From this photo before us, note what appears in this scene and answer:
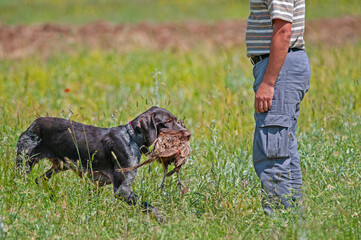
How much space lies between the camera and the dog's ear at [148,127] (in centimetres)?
430

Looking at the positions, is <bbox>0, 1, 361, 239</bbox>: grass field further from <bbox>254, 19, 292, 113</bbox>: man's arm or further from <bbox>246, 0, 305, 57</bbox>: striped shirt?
<bbox>246, 0, 305, 57</bbox>: striped shirt

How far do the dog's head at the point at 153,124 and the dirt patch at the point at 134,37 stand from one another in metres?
8.07

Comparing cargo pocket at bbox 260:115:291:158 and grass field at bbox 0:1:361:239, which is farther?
cargo pocket at bbox 260:115:291:158

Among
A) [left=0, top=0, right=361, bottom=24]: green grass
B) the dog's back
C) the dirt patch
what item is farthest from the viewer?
[left=0, top=0, right=361, bottom=24]: green grass

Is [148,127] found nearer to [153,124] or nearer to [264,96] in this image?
[153,124]

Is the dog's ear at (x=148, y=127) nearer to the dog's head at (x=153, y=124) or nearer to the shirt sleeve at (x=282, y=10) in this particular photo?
the dog's head at (x=153, y=124)

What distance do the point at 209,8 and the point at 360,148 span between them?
23446mm

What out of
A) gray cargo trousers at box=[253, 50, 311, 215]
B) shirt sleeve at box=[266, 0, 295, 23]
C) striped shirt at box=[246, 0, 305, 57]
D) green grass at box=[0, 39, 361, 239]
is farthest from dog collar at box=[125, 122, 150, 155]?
shirt sleeve at box=[266, 0, 295, 23]

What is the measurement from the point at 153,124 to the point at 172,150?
467 millimetres

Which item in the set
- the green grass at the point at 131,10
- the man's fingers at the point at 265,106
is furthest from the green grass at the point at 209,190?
the green grass at the point at 131,10

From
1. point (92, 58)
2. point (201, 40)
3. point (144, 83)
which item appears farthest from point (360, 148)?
point (201, 40)

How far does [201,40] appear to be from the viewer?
14.5 m

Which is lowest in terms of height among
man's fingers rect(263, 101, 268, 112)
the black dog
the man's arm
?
the black dog

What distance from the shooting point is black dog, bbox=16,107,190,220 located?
4316mm
